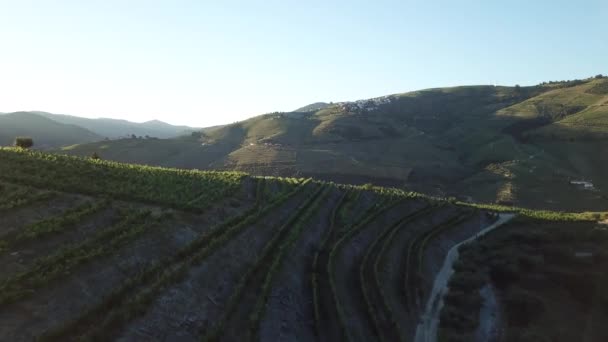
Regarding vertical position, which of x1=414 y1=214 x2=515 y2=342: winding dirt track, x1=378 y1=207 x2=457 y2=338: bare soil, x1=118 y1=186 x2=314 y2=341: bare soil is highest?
x1=118 y1=186 x2=314 y2=341: bare soil

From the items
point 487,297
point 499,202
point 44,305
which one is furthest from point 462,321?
point 499,202

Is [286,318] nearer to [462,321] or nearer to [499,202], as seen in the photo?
[462,321]

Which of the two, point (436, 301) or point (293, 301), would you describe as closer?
point (293, 301)

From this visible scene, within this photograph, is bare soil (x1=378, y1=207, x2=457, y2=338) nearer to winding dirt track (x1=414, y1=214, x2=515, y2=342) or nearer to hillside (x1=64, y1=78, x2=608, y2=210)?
winding dirt track (x1=414, y1=214, x2=515, y2=342)

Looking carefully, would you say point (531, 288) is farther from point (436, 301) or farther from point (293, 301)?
point (293, 301)

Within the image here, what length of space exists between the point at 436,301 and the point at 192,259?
24.0 m

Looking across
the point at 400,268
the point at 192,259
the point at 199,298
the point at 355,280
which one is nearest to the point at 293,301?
the point at 199,298

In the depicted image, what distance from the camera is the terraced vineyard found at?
24.5 m

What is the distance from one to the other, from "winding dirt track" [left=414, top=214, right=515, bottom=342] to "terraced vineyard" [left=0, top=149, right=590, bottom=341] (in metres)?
0.82

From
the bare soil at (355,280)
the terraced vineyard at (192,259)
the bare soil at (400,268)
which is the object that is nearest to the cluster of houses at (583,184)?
the bare soil at (400,268)

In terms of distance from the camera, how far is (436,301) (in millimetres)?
41500

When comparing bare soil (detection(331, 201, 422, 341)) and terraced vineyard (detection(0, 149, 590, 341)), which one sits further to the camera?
bare soil (detection(331, 201, 422, 341))

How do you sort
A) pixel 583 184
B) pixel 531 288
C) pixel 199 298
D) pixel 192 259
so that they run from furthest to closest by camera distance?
1. pixel 583 184
2. pixel 531 288
3. pixel 192 259
4. pixel 199 298

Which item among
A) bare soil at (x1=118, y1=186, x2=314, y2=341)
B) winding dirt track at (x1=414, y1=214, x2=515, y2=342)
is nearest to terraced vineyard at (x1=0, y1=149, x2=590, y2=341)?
bare soil at (x1=118, y1=186, x2=314, y2=341)
